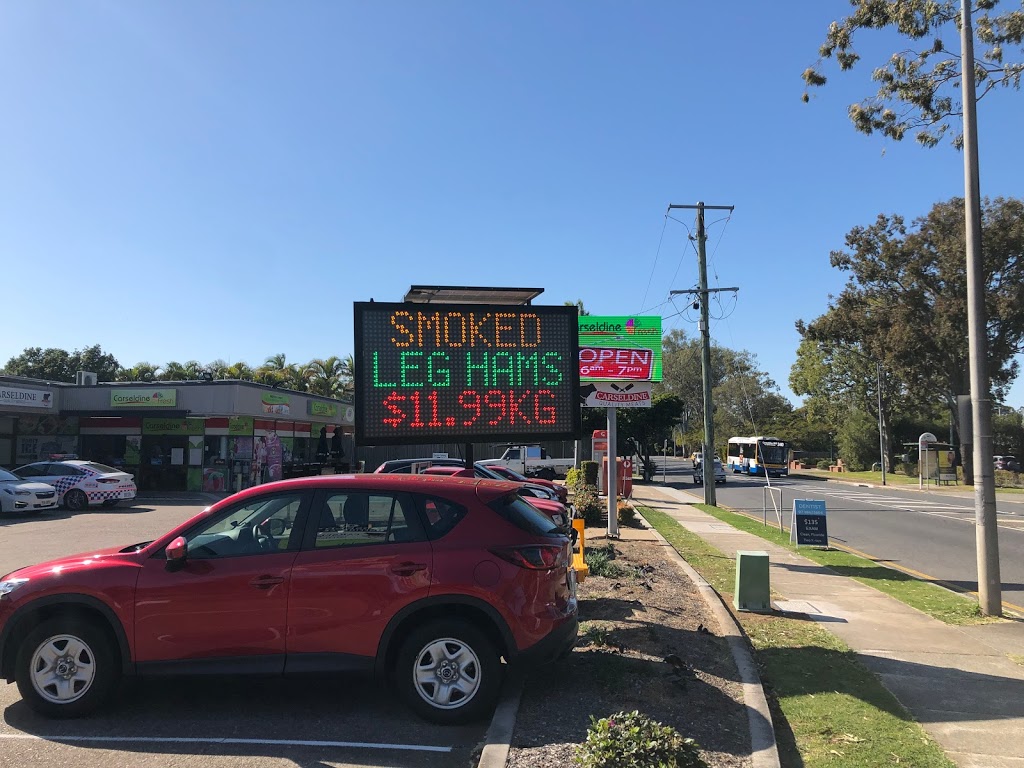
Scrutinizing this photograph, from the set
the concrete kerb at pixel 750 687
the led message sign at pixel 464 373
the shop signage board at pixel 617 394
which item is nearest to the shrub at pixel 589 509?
the shop signage board at pixel 617 394

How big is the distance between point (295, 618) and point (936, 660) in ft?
18.7

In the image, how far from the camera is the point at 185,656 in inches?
192

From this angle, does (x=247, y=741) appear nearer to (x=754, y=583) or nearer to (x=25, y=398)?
(x=754, y=583)

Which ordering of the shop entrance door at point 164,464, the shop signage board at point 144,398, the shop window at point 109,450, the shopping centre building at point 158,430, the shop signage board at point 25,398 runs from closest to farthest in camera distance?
1. the shop signage board at point 25,398
2. the shopping centre building at point 158,430
3. the shop signage board at point 144,398
4. the shop entrance door at point 164,464
5. the shop window at point 109,450

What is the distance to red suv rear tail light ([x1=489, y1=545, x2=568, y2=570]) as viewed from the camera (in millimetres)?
4934

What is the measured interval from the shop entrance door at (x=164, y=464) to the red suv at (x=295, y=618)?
81.0 ft

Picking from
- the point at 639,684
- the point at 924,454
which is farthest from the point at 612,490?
the point at 924,454

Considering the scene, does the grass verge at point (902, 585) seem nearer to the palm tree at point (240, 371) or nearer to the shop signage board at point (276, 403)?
the shop signage board at point (276, 403)

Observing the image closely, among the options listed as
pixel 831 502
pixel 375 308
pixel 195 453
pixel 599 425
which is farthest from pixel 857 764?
pixel 599 425

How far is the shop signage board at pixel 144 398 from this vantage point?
90.1 feet

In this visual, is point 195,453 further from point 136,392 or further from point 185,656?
point 185,656

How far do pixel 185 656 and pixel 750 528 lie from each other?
15076 millimetres

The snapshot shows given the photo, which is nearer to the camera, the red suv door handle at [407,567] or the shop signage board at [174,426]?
the red suv door handle at [407,567]

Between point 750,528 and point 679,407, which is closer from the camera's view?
point 750,528
